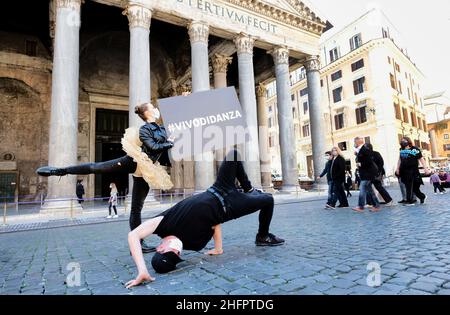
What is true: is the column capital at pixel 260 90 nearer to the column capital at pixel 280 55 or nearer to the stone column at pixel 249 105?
the column capital at pixel 280 55

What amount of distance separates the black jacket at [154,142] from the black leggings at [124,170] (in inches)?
10.0

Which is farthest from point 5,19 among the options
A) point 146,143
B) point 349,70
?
point 349,70

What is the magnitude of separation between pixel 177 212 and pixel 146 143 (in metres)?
0.95

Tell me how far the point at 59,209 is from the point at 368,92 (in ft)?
108

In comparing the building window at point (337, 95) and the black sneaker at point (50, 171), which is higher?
the building window at point (337, 95)

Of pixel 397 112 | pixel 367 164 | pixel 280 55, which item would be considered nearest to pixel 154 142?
pixel 367 164

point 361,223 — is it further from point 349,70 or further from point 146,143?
point 349,70

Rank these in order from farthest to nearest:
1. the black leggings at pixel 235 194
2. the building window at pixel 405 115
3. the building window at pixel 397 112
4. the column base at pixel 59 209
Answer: the building window at pixel 405 115
the building window at pixel 397 112
the column base at pixel 59 209
the black leggings at pixel 235 194

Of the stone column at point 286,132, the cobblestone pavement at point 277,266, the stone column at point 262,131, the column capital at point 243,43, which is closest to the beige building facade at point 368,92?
the stone column at point 262,131

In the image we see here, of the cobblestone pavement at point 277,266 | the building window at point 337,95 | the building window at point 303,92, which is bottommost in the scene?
the cobblestone pavement at point 277,266

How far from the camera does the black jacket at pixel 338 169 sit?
8.62 metres

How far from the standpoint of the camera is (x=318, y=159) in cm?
1847

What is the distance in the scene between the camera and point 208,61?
18.0 m

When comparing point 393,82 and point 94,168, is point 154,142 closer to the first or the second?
point 94,168
